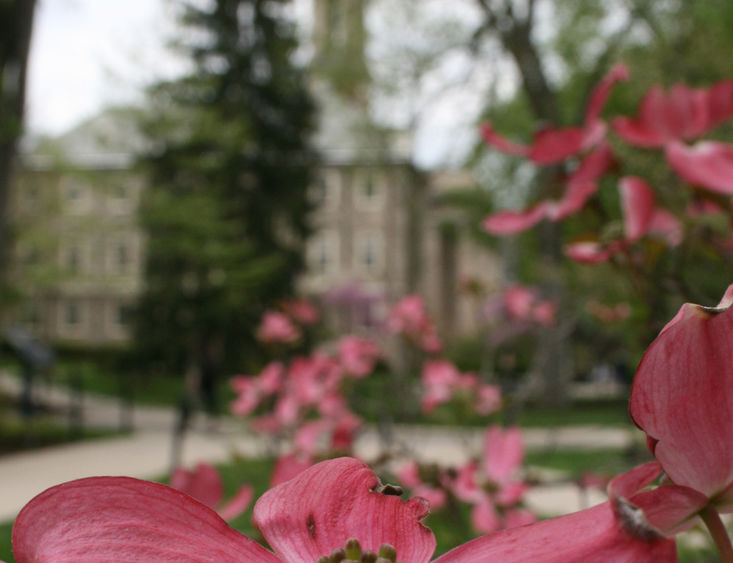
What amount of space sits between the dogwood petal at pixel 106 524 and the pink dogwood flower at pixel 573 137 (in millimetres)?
422

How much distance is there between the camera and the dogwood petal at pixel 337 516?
22 centimetres

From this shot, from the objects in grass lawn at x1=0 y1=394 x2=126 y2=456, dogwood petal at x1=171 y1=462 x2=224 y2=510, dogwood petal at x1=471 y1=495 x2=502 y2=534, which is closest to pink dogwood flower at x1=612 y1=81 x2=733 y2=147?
dogwood petal at x1=171 y1=462 x2=224 y2=510

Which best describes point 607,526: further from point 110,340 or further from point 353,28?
point 110,340

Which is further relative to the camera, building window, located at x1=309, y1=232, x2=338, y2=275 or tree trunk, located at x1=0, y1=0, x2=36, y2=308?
building window, located at x1=309, y1=232, x2=338, y2=275

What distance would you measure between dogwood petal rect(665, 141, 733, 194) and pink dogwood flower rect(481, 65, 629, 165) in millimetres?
59

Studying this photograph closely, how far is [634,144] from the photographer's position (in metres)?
0.57

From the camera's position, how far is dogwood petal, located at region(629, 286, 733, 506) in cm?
18

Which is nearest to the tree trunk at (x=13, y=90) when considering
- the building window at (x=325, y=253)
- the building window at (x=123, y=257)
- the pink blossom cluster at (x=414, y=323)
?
the pink blossom cluster at (x=414, y=323)

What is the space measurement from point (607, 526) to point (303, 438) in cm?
117

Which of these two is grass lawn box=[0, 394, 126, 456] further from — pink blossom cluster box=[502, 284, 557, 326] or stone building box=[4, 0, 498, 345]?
pink blossom cluster box=[502, 284, 557, 326]

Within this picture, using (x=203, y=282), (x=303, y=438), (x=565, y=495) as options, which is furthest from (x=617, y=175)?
(x=203, y=282)

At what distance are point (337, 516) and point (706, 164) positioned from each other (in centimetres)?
38

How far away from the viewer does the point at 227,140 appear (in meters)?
12.9

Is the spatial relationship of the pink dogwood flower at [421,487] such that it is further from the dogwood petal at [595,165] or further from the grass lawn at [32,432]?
the grass lawn at [32,432]
